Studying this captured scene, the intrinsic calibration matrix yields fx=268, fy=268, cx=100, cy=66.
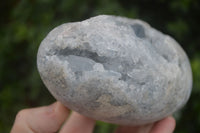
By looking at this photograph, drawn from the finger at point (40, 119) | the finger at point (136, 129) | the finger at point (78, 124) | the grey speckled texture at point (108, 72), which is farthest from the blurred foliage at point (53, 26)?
the grey speckled texture at point (108, 72)

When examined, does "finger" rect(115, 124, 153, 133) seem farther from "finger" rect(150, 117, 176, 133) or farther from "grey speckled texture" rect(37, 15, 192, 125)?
"grey speckled texture" rect(37, 15, 192, 125)

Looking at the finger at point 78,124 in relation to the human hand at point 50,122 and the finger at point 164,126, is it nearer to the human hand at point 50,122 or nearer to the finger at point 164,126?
the human hand at point 50,122

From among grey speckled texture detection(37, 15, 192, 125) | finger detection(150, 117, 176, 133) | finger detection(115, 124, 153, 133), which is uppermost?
grey speckled texture detection(37, 15, 192, 125)

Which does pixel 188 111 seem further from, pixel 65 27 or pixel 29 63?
pixel 29 63

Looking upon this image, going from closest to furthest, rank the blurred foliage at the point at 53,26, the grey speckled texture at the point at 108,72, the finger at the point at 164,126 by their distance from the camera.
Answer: the grey speckled texture at the point at 108,72 < the finger at the point at 164,126 < the blurred foliage at the point at 53,26

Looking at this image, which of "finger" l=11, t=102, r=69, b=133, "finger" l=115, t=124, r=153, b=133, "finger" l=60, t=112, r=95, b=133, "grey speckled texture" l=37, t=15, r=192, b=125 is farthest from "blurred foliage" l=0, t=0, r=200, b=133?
"grey speckled texture" l=37, t=15, r=192, b=125

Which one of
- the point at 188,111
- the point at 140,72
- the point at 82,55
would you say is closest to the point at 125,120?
the point at 140,72
